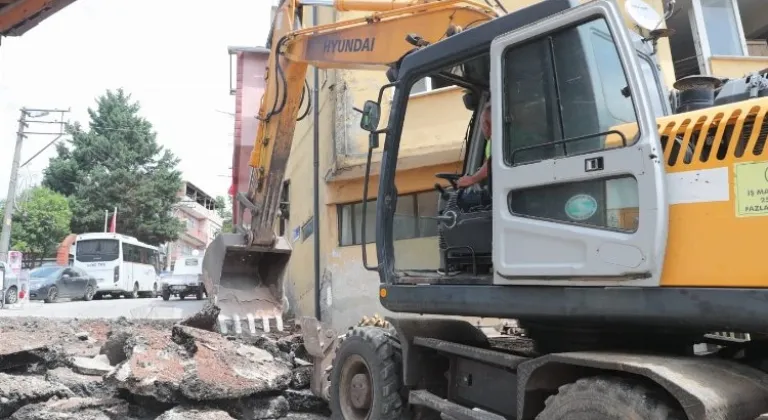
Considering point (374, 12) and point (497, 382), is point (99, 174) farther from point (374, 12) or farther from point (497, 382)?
point (497, 382)

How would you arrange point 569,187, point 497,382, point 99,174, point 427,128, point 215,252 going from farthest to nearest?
point 99,174
point 427,128
point 215,252
point 497,382
point 569,187

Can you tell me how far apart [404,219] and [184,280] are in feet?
75.8

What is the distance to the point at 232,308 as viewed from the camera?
8.57 meters

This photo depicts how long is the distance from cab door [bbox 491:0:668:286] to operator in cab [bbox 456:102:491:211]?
411 millimetres

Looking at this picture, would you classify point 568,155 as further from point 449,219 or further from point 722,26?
point 722,26

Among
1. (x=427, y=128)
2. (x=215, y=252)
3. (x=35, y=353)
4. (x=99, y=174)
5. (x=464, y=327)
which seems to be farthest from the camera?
(x=99, y=174)

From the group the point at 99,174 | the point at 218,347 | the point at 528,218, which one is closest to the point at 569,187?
the point at 528,218

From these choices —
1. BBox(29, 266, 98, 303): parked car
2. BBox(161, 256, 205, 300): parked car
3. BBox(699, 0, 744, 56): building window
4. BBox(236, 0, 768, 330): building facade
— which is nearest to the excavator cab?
BBox(236, 0, 768, 330): building facade

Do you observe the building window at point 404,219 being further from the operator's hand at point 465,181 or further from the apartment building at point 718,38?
the apartment building at point 718,38

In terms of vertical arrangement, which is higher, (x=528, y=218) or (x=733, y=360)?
(x=528, y=218)

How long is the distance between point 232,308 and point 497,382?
5.55 m

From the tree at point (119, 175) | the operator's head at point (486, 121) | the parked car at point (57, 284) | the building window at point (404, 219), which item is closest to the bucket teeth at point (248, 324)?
the building window at point (404, 219)

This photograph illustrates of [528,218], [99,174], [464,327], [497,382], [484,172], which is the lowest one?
[497,382]

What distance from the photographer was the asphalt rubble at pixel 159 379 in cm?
552
